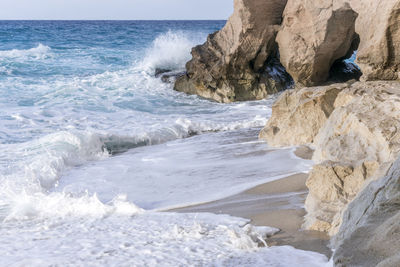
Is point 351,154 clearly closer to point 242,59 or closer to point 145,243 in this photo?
point 145,243

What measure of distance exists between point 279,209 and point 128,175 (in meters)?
2.19

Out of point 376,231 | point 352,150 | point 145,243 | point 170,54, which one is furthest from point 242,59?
point 376,231

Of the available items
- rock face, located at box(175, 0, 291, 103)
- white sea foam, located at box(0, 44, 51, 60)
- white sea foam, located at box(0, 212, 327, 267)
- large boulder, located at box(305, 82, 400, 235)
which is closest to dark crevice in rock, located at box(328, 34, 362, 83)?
rock face, located at box(175, 0, 291, 103)

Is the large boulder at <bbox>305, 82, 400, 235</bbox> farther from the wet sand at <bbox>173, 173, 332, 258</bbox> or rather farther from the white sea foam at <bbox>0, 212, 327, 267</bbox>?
the white sea foam at <bbox>0, 212, 327, 267</bbox>

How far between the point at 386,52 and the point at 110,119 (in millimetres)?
5480

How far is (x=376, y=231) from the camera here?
1542mm

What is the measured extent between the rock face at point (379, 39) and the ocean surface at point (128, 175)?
50.4 inches

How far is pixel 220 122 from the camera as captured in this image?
26.7ft

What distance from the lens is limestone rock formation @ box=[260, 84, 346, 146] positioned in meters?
4.99

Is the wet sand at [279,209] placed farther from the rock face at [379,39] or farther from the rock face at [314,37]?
the rock face at [314,37]

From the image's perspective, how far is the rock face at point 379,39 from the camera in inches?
179

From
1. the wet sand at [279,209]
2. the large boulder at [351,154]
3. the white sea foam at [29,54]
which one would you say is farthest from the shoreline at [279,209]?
the white sea foam at [29,54]

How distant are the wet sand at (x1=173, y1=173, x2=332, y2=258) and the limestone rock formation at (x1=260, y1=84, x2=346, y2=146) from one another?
115cm

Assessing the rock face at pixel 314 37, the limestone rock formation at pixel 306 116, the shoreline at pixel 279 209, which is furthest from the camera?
the rock face at pixel 314 37
